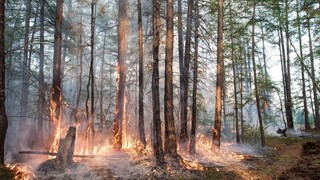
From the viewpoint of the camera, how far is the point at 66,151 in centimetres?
940

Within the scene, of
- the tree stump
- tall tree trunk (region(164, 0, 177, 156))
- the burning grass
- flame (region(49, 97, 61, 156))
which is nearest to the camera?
the burning grass

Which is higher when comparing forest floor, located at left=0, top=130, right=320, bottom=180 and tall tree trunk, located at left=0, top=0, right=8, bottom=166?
tall tree trunk, located at left=0, top=0, right=8, bottom=166

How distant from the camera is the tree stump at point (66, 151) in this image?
9.20 meters

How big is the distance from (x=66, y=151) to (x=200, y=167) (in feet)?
16.2

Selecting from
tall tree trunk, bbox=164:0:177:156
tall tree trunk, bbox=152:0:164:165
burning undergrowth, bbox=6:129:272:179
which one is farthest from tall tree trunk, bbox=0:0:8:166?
tall tree trunk, bbox=164:0:177:156

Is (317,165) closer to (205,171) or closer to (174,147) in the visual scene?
(205,171)

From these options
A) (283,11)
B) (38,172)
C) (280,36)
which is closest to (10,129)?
(38,172)

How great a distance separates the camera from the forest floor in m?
8.79

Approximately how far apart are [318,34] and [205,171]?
23.9 meters

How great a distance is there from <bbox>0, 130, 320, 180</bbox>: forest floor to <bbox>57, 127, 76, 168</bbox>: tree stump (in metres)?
0.29

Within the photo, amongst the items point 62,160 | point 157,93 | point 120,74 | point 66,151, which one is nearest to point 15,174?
point 62,160

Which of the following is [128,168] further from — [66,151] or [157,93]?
[157,93]

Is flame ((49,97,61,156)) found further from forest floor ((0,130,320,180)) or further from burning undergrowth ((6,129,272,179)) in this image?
forest floor ((0,130,320,180))


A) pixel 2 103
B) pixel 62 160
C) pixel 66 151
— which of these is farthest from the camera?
pixel 66 151
